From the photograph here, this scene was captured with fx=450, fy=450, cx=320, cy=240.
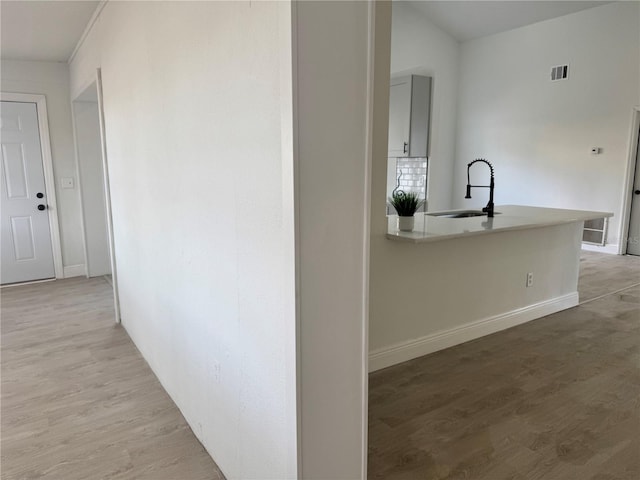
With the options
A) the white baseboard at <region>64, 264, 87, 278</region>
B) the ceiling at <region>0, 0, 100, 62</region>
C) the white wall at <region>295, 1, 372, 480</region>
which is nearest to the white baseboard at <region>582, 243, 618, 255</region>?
the white wall at <region>295, 1, 372, 480</region>

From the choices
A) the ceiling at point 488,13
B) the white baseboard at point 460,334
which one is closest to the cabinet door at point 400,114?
the ceiling at point 488,13

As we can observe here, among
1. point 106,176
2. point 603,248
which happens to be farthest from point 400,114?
point 106,176

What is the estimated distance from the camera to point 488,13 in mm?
6922

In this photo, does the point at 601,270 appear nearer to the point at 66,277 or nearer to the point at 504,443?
the point at 504,443

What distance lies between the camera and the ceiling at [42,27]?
3129mm

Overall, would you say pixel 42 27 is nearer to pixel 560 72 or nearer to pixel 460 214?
pixel 460 214

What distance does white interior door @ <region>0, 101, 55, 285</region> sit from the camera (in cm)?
481

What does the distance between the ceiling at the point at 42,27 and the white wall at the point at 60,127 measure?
17cm

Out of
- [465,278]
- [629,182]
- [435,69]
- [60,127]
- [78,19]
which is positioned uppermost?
[435,69]

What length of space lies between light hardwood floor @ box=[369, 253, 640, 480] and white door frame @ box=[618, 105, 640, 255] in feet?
11.0

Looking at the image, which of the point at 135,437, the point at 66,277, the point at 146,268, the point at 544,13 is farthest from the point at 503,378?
the point at 544,13

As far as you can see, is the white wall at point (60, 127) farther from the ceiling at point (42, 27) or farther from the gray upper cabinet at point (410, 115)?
the gray upper cabinet at point (410, 115)

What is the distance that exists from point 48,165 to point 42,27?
1.86 m

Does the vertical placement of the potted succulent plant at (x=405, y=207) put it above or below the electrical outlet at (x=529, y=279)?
above
